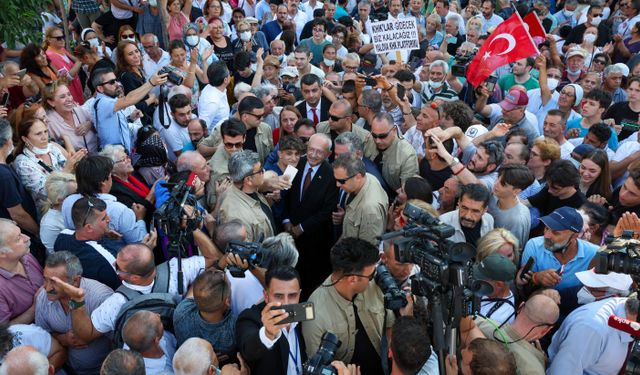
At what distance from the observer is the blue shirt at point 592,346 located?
3.10 metres

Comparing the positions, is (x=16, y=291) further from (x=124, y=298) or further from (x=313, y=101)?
(x=313, y=101)

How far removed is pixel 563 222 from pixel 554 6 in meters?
11.2

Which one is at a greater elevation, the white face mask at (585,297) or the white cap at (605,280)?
the white cap at (605,280)

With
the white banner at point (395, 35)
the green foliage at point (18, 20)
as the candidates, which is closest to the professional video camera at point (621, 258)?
the white banner at point (395, 35)

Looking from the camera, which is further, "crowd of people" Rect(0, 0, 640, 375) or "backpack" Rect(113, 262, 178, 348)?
"backpack" Rect(113, 262, 178, 348)

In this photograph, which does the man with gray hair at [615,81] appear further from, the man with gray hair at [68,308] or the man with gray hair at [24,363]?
the man with gray hair at [24,363]

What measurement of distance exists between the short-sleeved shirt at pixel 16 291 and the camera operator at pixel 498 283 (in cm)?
281

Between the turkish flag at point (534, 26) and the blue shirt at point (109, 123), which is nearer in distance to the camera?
the blue shirt at point (109, 123)

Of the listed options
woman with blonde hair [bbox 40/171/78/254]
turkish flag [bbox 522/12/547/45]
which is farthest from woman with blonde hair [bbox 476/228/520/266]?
turkish flag [bbox 522/12/547/45]

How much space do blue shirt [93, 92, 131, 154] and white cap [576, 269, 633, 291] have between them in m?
4.00

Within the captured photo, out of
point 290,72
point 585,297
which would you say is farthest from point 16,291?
point 290,72

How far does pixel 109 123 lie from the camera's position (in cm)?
550

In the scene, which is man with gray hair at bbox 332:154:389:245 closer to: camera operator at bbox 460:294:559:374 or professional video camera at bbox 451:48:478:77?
camera operator at bbox 460:294:559:374

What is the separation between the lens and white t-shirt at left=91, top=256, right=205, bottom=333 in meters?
3.45
